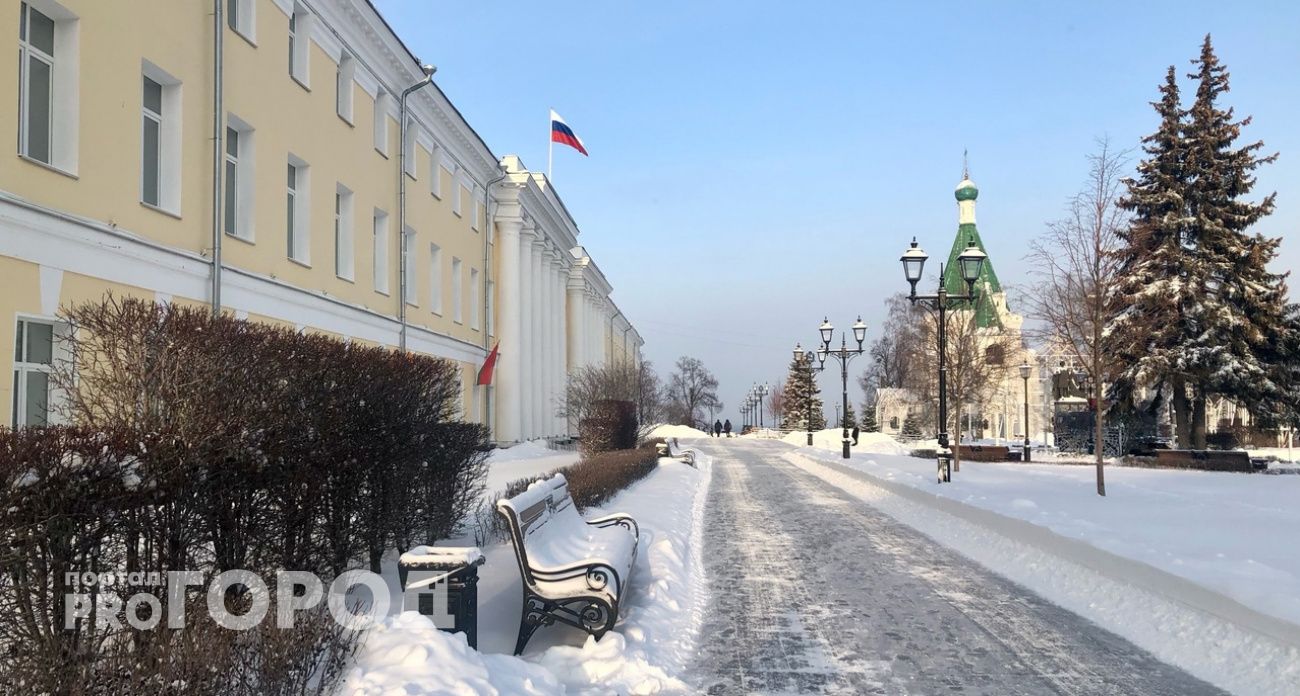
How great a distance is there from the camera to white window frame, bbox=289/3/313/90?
1812 centimetres

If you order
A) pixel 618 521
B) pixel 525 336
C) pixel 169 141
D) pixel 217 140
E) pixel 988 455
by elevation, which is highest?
pixel 217 140

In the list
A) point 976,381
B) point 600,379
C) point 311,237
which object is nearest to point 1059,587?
point 311,237

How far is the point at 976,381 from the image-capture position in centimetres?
4712

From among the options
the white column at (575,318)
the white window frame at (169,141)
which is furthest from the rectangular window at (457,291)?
the white column at (575,318)

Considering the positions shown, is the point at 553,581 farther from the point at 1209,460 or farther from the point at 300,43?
the point at 1209,460

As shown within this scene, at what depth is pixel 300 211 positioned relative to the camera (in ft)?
61.2

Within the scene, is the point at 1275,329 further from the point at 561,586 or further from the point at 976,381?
the point at 561,586

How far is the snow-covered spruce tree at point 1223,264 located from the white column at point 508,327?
24338 millimetres

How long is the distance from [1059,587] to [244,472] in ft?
23.8

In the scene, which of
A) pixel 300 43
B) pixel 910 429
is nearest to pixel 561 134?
pixel 300 43

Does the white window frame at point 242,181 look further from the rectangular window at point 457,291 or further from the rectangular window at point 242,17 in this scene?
the rectangular window at point 457,291

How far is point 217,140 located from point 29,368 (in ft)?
17.1

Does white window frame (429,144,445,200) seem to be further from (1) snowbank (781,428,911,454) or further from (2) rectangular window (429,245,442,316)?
(1) snowbank (781,428,911,454)

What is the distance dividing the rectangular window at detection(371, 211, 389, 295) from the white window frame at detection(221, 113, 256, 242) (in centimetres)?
722
